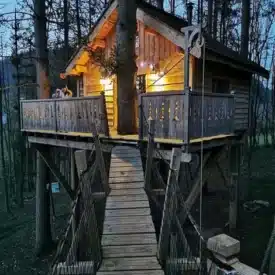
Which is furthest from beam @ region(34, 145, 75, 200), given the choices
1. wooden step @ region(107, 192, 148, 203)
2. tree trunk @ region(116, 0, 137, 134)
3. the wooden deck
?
wooden step @ region(107, 192, 148, 203)

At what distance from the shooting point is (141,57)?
10.4 meters

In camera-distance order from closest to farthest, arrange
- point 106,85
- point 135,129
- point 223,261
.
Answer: point 223,261
point 135,129
point 106,85

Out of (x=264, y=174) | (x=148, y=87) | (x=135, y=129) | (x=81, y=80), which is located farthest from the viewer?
(x=264, y=174)

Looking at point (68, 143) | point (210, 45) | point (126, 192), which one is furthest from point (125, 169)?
point (210, 45)

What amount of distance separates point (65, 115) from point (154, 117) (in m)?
3.11

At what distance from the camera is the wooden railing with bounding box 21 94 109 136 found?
757 centimetres

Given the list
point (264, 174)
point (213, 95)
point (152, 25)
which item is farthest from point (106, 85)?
point (264, 174)

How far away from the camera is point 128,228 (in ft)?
15.4

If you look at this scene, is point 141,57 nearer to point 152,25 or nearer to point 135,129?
point 152,25

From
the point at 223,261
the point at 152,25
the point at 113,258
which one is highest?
the point at 152,25

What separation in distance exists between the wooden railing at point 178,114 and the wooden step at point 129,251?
8.22 feet

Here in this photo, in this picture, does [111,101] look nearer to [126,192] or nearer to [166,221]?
[126,192]

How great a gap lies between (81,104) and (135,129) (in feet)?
5.71

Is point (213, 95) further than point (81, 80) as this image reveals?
No
